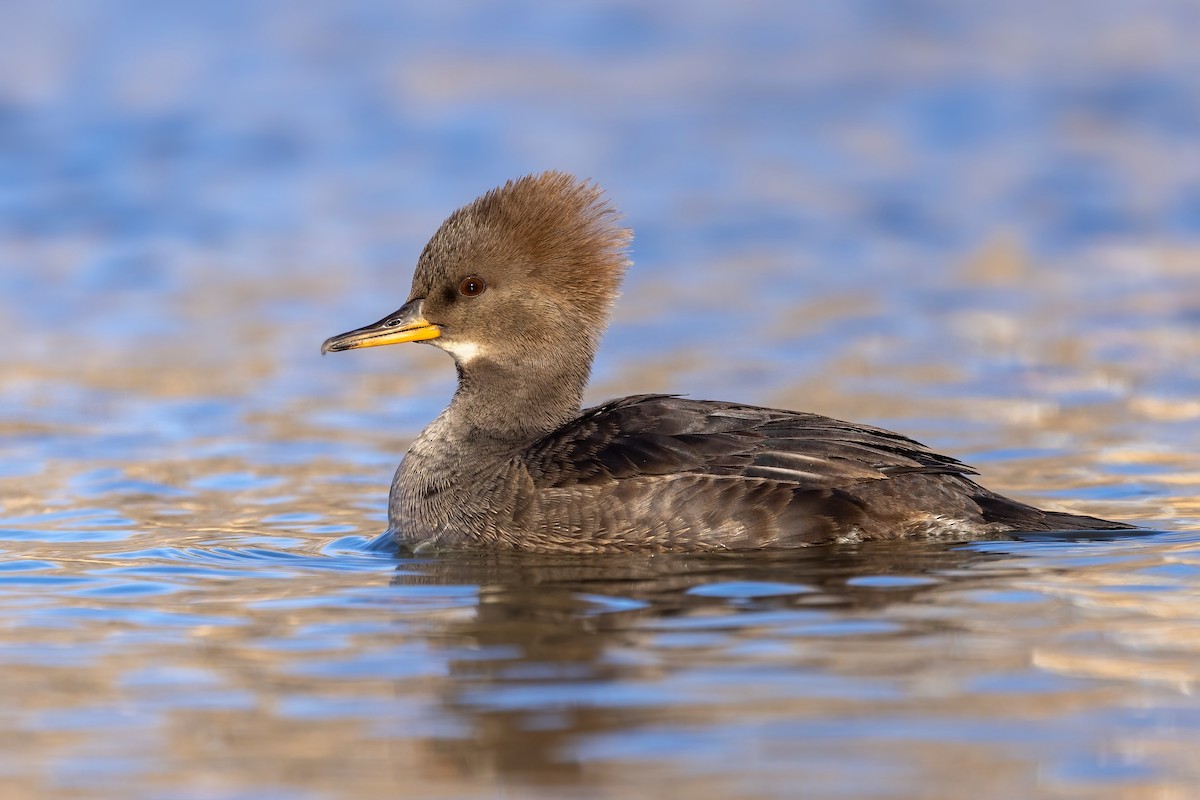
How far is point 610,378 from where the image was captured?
13.0 meters

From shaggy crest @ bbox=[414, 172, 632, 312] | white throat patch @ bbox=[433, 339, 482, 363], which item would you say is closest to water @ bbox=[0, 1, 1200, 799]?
white throat patch @ bbox=[433, 339, 482, 363]

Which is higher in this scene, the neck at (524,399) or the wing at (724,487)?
the neck at (524,399)

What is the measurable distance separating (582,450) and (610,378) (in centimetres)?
522

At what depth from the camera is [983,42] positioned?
22453 mm

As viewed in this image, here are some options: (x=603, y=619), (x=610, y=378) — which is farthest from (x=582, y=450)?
(x=610, y=378)

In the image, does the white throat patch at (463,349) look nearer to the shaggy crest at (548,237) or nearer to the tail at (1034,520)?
the shaggy crest at (548,237)

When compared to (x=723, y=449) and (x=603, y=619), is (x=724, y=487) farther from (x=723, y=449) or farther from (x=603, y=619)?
(x=603, y=619)

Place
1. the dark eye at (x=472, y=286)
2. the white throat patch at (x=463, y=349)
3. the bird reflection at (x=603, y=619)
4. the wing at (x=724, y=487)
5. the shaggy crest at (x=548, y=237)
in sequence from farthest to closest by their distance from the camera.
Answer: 1. the white throat patch at (x=463, y=349)
2. the dark eye at (x=472, y=286)
3. the shaggy crest at (x=548, y=237)
4. the wing at (x=724, y=487)
5. the bird reflection at (x=603, y=619)

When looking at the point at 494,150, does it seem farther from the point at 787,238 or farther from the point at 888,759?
the point at 888,759

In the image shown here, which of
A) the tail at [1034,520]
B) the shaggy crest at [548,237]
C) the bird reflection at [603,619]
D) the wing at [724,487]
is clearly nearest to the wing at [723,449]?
the wing at [724,487]

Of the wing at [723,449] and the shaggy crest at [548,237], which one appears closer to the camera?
the wing at [723,449]

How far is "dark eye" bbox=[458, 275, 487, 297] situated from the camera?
27.7 ft

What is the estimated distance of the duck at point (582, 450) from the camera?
7.63 meters

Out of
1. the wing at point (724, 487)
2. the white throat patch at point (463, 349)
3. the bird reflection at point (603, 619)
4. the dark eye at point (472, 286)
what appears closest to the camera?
the bird reflection at point (603, 619)
